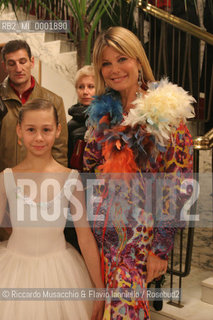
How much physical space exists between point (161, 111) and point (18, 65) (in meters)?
0.79

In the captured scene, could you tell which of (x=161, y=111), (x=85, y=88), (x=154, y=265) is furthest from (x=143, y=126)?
(x=85, y=88)

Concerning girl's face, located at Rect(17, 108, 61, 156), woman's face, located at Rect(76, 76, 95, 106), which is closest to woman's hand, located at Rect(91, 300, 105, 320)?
girl's face, located at Rect(17, 108, 61, 156)

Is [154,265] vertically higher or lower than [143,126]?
lower

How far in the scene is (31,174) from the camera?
1.57 meters

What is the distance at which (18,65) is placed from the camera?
1.82 meters

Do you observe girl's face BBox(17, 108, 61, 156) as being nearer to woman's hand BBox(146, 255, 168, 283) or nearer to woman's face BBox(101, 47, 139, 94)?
woman's face BBox(101, 47, 139, 94)

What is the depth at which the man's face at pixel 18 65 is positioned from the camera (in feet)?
5.96

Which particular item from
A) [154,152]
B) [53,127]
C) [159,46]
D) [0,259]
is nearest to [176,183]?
[154,152]

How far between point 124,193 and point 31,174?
15.6 inches

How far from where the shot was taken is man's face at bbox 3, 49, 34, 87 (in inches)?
71.5

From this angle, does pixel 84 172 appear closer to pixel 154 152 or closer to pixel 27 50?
pixel 154 152

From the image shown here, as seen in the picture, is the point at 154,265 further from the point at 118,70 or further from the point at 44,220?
the point at 118,70

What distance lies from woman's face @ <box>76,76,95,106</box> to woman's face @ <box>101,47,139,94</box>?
56 centimetres

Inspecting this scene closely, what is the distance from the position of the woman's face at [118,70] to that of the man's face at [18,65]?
1.68ft
